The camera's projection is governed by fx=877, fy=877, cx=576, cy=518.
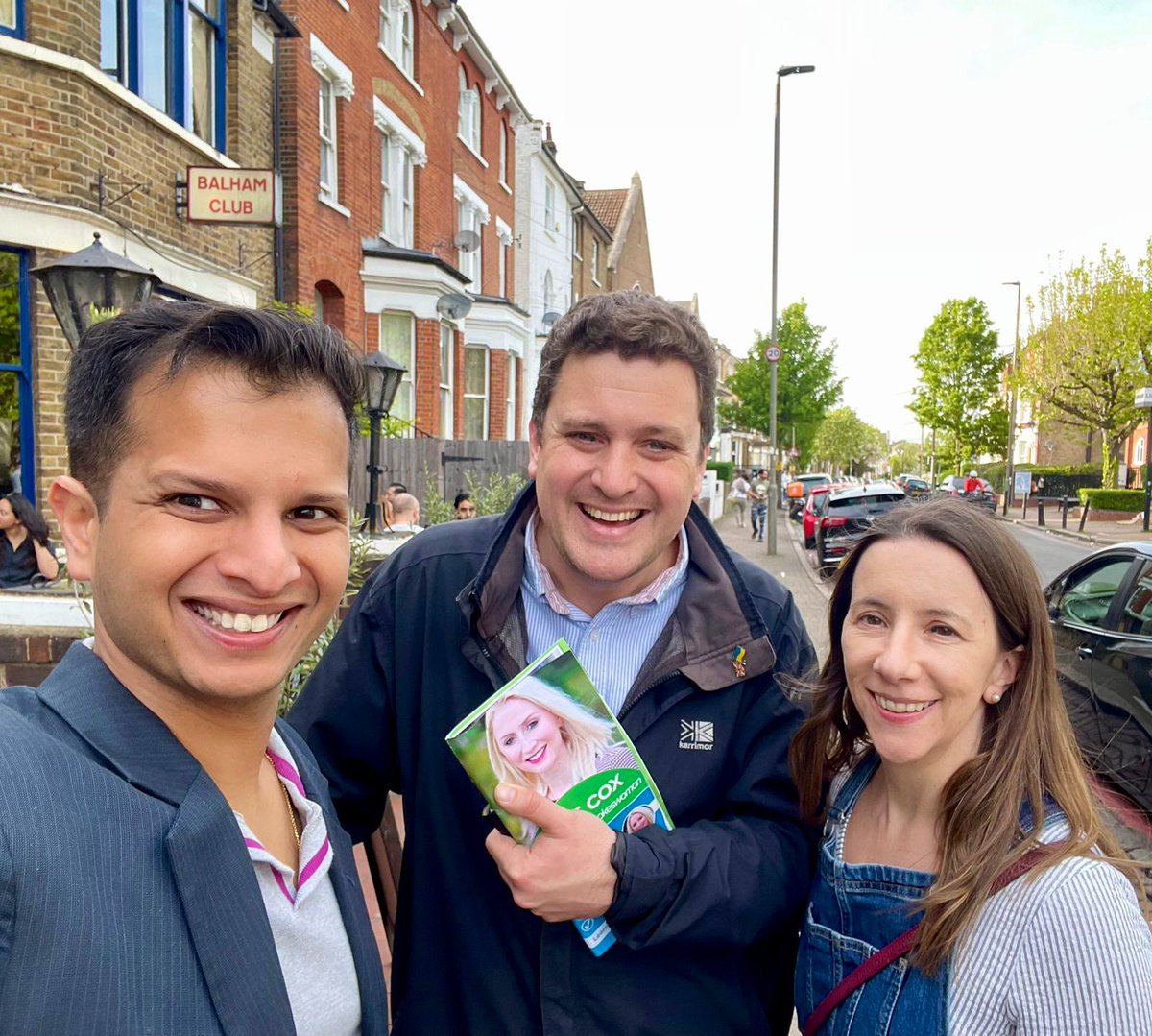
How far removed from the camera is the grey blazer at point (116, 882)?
0.90m

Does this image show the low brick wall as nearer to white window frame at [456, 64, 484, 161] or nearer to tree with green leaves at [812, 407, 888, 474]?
white window frame at [456, 64, 484, 161]

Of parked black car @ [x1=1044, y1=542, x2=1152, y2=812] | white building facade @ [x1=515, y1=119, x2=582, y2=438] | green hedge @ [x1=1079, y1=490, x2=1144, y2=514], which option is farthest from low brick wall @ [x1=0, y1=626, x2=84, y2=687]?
green hedge @ [x1=1079, y1=490, x2=1144, y2=514]

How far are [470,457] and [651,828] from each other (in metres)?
13.4

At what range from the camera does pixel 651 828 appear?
174 centimetres

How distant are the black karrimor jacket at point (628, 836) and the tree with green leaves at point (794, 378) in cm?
3998

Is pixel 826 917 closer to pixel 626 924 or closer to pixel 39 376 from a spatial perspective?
pixel 626 924

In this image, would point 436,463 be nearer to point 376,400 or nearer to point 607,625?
point 376,400

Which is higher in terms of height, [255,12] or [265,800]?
[255,12]

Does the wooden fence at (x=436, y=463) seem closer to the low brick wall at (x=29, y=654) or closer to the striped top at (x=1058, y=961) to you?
the low brick wall at (x=29, y=654)

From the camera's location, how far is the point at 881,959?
1.62 m

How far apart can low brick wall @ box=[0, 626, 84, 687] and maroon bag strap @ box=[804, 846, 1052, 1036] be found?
3.65m

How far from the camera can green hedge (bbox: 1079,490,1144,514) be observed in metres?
29.5

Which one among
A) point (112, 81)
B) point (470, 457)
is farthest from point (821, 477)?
→ point (112, 81)

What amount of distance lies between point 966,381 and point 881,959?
50.8 meters
